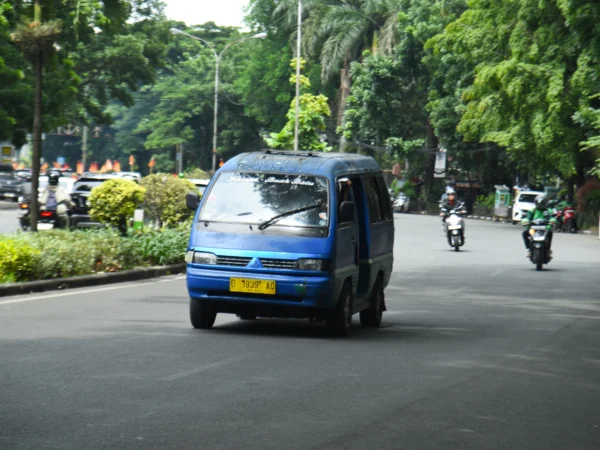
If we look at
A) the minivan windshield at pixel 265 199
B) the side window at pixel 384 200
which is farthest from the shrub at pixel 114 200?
the minivan windshield at pixel 265 199

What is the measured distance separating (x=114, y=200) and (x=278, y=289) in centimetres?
1126

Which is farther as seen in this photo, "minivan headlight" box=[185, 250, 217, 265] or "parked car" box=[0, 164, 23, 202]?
"parked car" box=[0, 164, 23, 202]

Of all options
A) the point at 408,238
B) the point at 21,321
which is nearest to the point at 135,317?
the point at 21,321

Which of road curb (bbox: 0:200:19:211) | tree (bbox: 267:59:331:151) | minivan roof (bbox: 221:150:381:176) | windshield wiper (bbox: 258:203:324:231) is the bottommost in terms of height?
road curb (bbox: 0:200:19:211)

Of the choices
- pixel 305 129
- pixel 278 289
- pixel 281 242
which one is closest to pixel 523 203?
pixel 305 129

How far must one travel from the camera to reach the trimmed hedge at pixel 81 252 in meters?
16.7

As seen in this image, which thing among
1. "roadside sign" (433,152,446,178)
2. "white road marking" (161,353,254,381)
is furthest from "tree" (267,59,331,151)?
"white road marking" (161,353,254,381)

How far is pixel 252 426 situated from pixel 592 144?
115 feet

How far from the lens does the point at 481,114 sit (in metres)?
50.5

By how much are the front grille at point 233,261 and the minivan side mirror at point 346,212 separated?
110cm

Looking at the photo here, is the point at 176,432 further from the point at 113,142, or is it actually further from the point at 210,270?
the point at 113,142

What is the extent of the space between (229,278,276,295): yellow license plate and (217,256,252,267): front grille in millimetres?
172

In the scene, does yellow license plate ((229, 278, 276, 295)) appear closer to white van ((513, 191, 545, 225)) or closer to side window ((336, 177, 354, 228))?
side window ((336, 177, 354, 228))

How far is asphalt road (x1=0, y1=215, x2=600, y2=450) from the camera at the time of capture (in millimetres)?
7117
